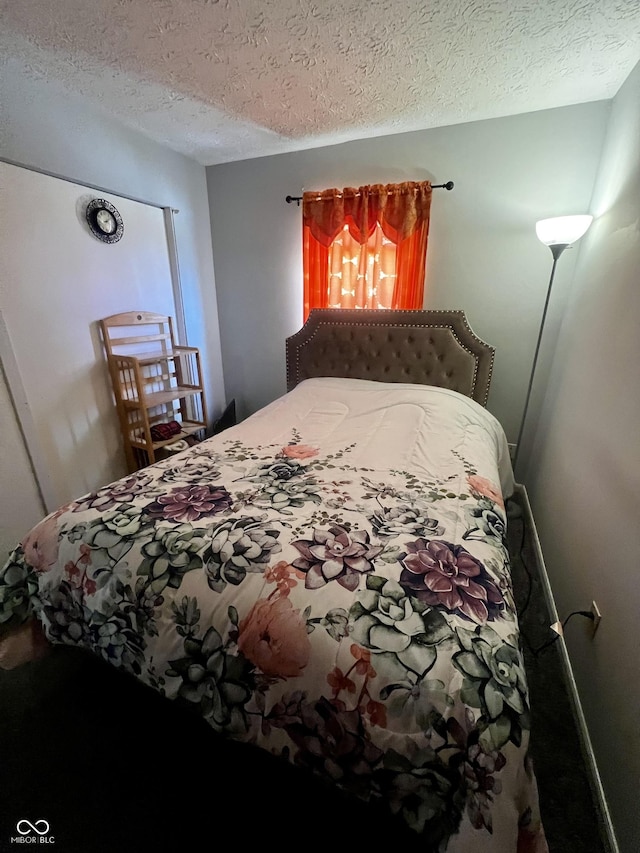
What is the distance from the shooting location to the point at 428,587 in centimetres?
89

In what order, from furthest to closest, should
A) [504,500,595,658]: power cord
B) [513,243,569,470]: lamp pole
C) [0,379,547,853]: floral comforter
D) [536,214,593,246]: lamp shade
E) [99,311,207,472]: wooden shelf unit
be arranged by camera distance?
1. [99,311,207,472]: wooden shelf unit
2. [513,243,569,470]: lamp pole
3. [536,214,593,246]: lamp shade
4. [504,500,595,658]: power cord
5. [0,379,547,853]: floral comforter

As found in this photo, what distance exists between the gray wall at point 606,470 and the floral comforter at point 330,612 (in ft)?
1.25

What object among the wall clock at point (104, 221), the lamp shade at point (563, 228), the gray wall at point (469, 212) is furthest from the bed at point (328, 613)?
the wall clock at point (104, 221)

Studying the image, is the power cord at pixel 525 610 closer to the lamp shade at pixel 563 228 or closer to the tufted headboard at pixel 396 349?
the tufted headboard at pixel 396 349

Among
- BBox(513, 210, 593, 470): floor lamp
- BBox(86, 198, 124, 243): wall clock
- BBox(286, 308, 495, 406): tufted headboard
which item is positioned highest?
BBox(86, 198, 124, 243): wall clock

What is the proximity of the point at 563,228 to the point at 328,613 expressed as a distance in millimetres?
2257

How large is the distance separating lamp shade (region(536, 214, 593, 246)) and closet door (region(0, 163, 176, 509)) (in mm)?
2603

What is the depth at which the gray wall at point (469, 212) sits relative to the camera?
223cm

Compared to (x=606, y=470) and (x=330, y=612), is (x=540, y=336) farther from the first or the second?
(x=330, y=612)

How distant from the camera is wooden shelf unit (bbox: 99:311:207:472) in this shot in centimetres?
245

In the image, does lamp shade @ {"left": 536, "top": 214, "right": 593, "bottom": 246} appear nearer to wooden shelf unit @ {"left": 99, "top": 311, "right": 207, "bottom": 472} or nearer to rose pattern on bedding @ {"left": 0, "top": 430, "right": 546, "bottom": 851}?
rose pattern on bedding @ {"left": 0, "top": 430, "right": 546, "bottom": 851}

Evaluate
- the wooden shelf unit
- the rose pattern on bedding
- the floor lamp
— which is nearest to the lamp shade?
the floor lamp

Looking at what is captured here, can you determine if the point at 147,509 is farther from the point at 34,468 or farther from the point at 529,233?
the point at 529,233

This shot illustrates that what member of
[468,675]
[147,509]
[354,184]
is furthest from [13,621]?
[354,184]
